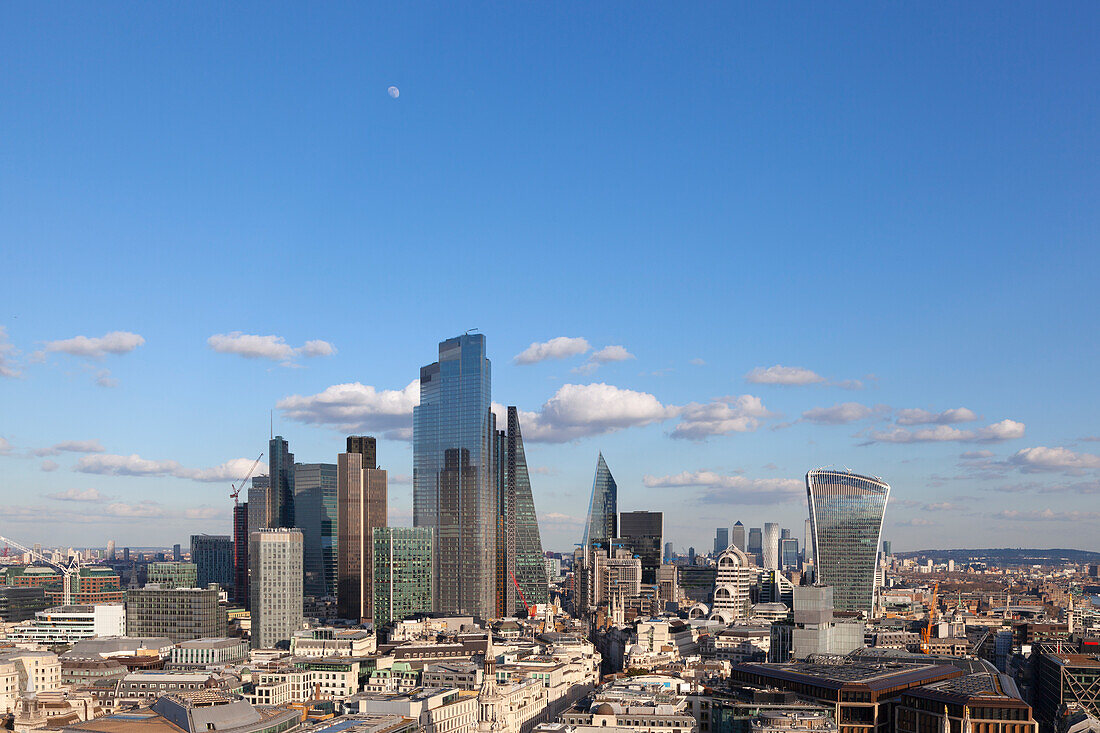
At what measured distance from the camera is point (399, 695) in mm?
134375

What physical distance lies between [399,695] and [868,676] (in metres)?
52.2

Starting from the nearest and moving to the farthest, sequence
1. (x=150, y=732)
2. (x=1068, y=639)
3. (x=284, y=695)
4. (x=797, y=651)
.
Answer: (x=150, y=732) < (x=284, y=695) < (x=797, y=651) < (x=1068, y=639)

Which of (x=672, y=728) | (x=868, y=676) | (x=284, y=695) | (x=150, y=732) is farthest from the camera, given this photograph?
(x=284, y=695)

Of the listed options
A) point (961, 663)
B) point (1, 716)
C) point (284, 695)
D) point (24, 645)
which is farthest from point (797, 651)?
point (24, 645)

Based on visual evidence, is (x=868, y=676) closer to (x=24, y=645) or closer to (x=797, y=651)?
(x=797, y=651)

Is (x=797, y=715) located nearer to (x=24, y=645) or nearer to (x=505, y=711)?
(x=505, y=711)

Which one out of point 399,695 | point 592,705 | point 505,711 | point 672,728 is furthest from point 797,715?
point 399,695

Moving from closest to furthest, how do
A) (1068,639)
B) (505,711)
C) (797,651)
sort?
(505,711)
(797,651)
(1068,639)

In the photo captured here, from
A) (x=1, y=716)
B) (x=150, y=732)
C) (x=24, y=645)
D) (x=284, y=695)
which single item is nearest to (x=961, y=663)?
(x=284, y=695)

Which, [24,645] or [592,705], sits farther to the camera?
[24,645]

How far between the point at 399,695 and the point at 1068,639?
102 meters

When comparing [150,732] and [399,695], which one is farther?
[399,695]

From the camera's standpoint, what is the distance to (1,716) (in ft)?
403

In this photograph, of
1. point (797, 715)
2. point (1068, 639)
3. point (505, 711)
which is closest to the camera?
point (797, 715)
